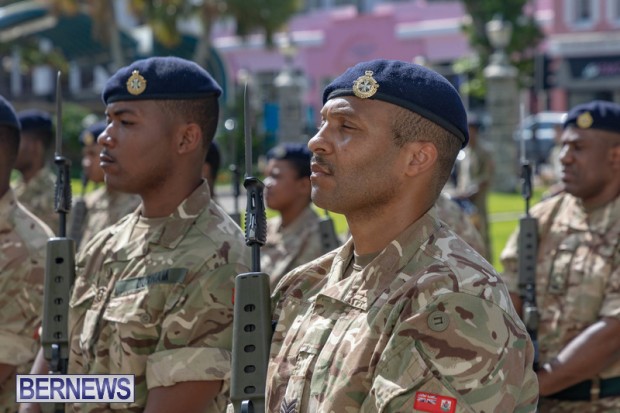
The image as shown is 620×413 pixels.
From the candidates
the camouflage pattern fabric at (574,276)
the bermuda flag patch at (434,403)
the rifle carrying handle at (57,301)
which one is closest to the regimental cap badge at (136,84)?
the rifle carrying handle at (57,301)

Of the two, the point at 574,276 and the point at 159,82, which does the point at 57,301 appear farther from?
the point at 574,276

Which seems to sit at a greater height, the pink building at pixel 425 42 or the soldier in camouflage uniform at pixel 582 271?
the soldier in camouflage uniform at pixel 582 271

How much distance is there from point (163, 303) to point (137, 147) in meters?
0.59

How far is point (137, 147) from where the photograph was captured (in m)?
4.05

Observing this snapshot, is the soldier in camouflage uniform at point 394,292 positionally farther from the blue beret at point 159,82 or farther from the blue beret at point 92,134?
the blue beret at point 92,134

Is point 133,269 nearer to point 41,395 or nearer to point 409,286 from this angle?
point 41,395

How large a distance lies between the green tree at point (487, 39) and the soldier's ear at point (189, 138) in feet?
99.1

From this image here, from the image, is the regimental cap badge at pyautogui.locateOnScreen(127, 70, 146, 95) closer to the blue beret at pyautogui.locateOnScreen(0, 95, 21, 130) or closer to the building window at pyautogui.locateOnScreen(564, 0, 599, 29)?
the blue beret at pyautogui.locateOnScreen(0, 95, 21, 130)

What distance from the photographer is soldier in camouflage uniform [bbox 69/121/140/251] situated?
8.20 metres

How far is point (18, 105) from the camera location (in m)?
32.9

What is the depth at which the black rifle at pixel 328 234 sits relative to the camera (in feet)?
21.4

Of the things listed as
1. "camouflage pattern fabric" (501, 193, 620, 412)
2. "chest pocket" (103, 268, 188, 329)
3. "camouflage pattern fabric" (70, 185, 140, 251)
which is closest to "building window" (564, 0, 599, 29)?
"camouflage pattern fabric" (70, 185, 140, 251)

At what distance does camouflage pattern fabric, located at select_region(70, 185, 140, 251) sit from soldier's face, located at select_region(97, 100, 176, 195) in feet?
12.9

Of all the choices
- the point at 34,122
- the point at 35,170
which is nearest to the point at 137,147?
the point at 34,122
